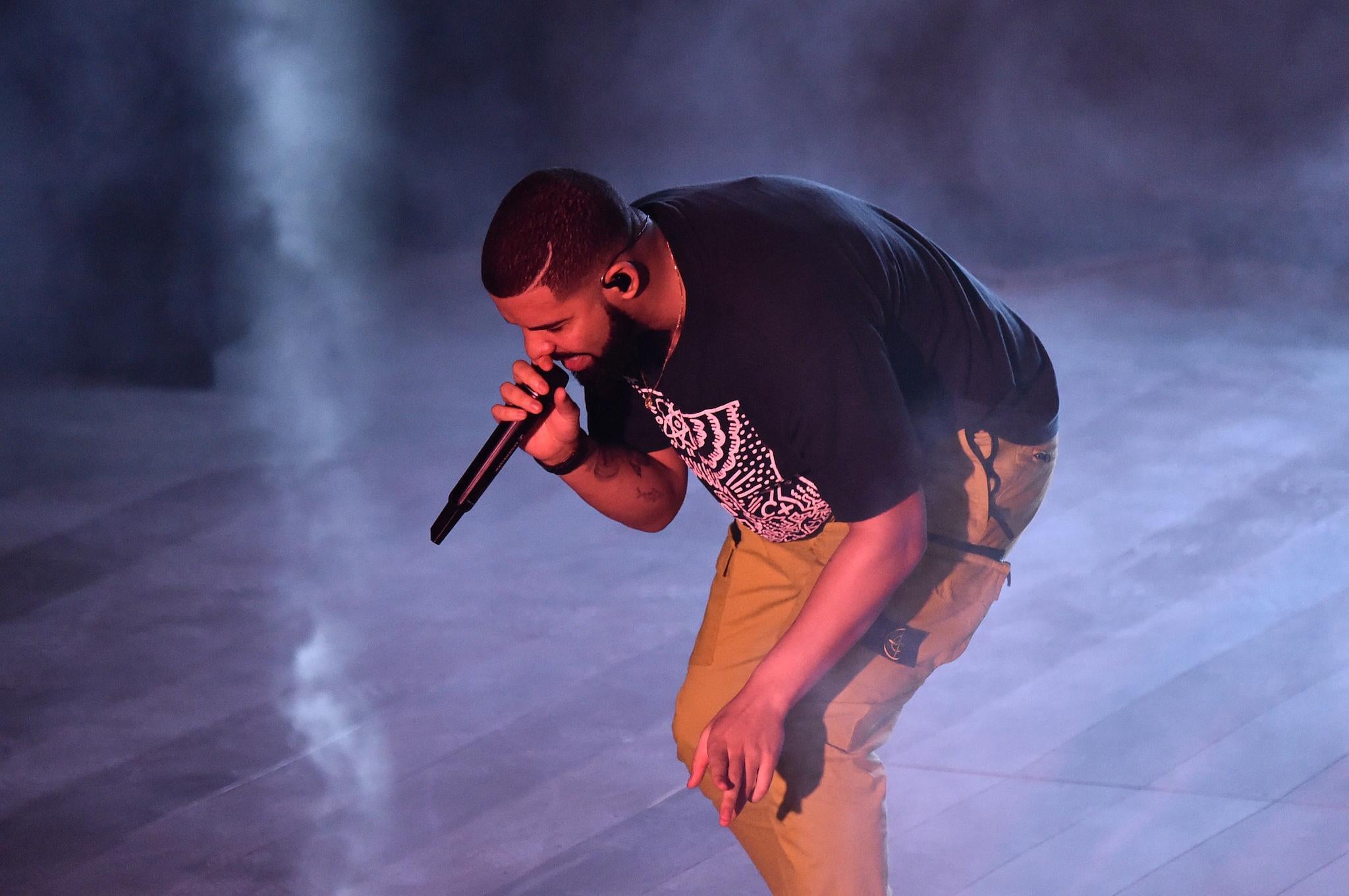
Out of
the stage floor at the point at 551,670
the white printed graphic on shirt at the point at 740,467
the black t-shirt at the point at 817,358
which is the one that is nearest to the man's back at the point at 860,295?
the black t-shirt at the point at 817,358

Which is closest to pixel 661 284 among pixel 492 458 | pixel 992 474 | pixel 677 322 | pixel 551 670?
pixel 677 322

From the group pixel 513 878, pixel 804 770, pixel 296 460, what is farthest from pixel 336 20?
pixel 804 770

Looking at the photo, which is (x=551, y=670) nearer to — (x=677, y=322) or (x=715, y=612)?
(x=715, y=612)

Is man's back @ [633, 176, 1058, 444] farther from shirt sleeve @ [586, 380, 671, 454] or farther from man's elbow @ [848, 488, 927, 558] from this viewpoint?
shirt sleeve @ [586, 380, 671, 454]

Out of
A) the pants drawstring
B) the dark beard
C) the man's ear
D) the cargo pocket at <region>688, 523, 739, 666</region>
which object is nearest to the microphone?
the dark beard

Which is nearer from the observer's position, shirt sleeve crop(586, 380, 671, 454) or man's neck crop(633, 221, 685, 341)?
man's neck crop(633, 221, 685, 341)

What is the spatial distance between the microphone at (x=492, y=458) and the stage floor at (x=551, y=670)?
778 mm

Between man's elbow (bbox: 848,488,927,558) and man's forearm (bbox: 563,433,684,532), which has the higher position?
man's forearm (bbox: 563,433,684,532)

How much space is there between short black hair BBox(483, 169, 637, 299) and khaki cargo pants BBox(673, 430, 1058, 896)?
0.46 meters

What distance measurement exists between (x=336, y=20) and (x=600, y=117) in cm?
148

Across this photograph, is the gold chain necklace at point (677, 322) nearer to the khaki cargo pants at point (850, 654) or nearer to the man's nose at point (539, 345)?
the man's nose at point (539, 345)

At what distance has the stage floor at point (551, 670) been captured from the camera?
81.7 inches

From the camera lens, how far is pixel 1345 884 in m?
1.89

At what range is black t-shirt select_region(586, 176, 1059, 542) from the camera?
1.25 meters
